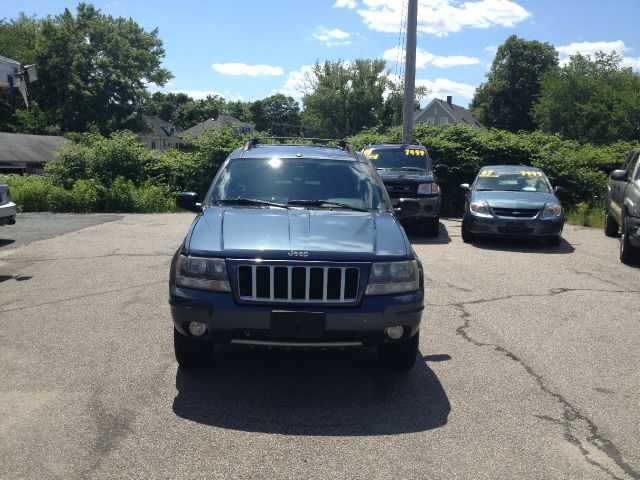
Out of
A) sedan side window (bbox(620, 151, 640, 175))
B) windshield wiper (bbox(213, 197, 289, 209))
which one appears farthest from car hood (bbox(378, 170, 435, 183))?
windshield wiper (bbox(213, 197, 289, 209))

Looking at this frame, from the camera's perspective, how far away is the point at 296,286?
4.26 metres

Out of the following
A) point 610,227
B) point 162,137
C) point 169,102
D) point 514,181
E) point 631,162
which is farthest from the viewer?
point 169,102

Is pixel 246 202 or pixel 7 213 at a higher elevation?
pixel 246 202

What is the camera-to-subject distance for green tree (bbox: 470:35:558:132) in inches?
3157

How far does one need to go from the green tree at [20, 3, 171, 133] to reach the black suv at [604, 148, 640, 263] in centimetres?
5285

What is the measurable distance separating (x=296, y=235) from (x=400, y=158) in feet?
34.0

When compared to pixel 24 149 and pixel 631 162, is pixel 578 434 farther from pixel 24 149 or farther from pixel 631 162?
pixel 24 149

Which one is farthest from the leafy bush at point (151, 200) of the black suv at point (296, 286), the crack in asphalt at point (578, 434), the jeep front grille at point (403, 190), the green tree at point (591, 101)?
the green tree at point (591, 101)

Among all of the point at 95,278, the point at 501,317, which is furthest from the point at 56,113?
the point at 501,317

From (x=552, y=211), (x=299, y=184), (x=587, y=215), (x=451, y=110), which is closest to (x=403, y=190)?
(x=552, y=211)

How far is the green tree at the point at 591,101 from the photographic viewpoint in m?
45.3

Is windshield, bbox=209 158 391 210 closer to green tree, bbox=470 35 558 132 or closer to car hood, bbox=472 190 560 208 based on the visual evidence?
car hood, bbox=472 190 560 208

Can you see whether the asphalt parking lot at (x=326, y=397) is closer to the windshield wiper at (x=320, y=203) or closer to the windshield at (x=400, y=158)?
the windshield wiper at (x=320, y=203)

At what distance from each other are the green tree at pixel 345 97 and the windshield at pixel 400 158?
7476cm
